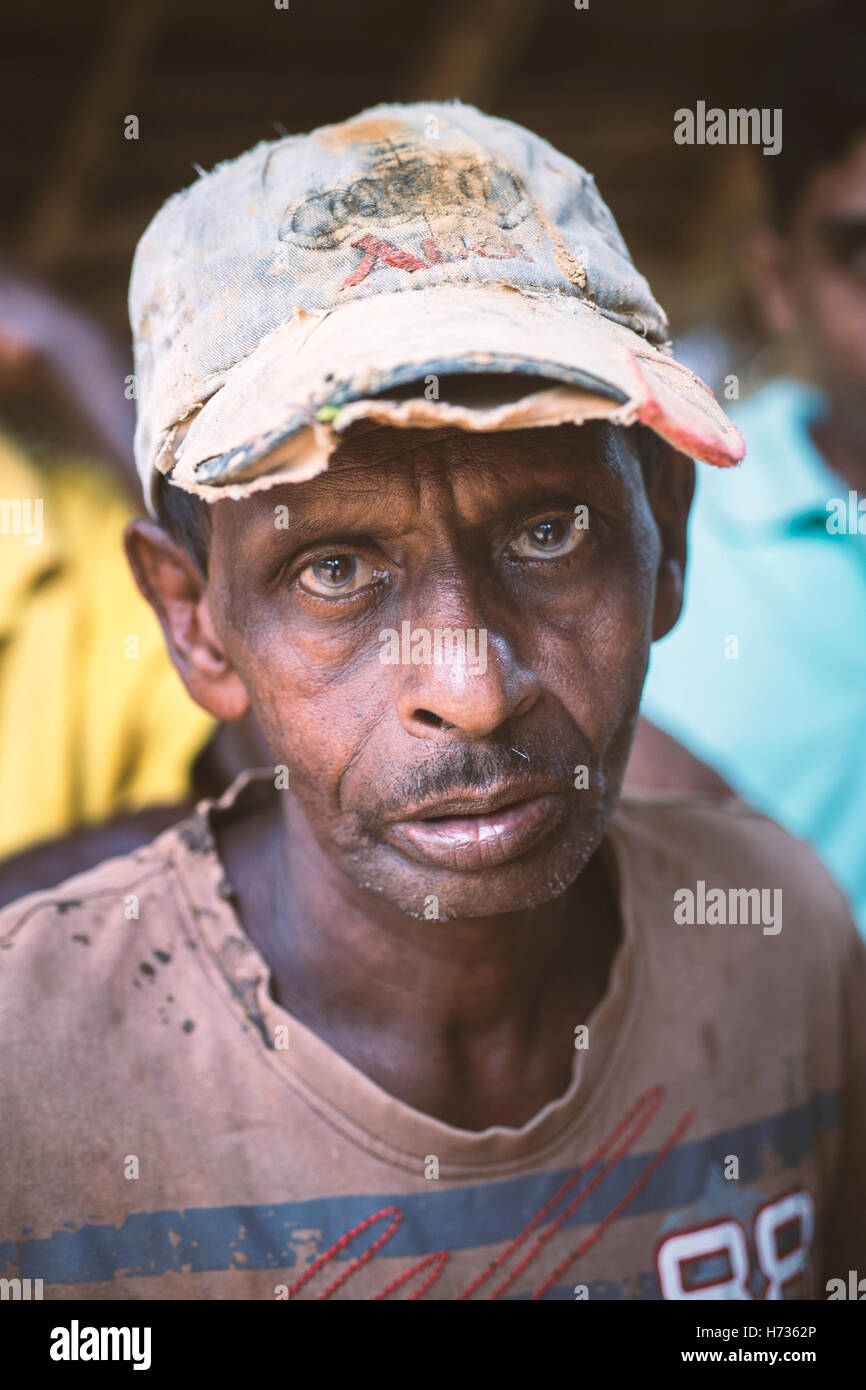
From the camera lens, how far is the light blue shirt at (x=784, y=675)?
2.52 m

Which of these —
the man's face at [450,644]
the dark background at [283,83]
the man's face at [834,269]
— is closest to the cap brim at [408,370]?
the man's face at [450,644]

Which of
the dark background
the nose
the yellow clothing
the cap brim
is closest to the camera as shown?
the cap brim

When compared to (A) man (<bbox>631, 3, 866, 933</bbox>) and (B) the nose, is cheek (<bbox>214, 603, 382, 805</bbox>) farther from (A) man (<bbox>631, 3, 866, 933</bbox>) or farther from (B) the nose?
(A) man (<bbox>631, 3, 866, 933</bbox>)

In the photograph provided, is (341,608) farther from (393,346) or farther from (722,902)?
(722,902)

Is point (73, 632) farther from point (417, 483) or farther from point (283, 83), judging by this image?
point (283, 83)

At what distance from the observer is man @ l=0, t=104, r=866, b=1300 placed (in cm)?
109

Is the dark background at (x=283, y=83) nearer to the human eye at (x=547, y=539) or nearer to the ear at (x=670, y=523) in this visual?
the ear at (x=670, y=523)

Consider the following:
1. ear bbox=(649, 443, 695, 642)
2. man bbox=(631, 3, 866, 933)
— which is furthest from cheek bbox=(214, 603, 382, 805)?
man bbox=(631, 3, 866, 933)

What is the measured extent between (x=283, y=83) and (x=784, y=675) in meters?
2.22

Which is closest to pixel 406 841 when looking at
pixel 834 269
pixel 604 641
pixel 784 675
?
pixel 604 641

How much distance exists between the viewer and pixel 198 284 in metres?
1.18

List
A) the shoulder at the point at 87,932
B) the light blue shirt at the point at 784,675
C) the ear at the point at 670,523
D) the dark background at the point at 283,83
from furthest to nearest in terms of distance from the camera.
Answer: the dark background at the point at 283,83 < the light blue shirt at the point at 784,675 < the ear at the point at 670,523 < the shoulder at the point at 87,932

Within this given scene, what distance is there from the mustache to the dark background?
2290mm

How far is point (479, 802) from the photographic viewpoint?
1.15 meters
